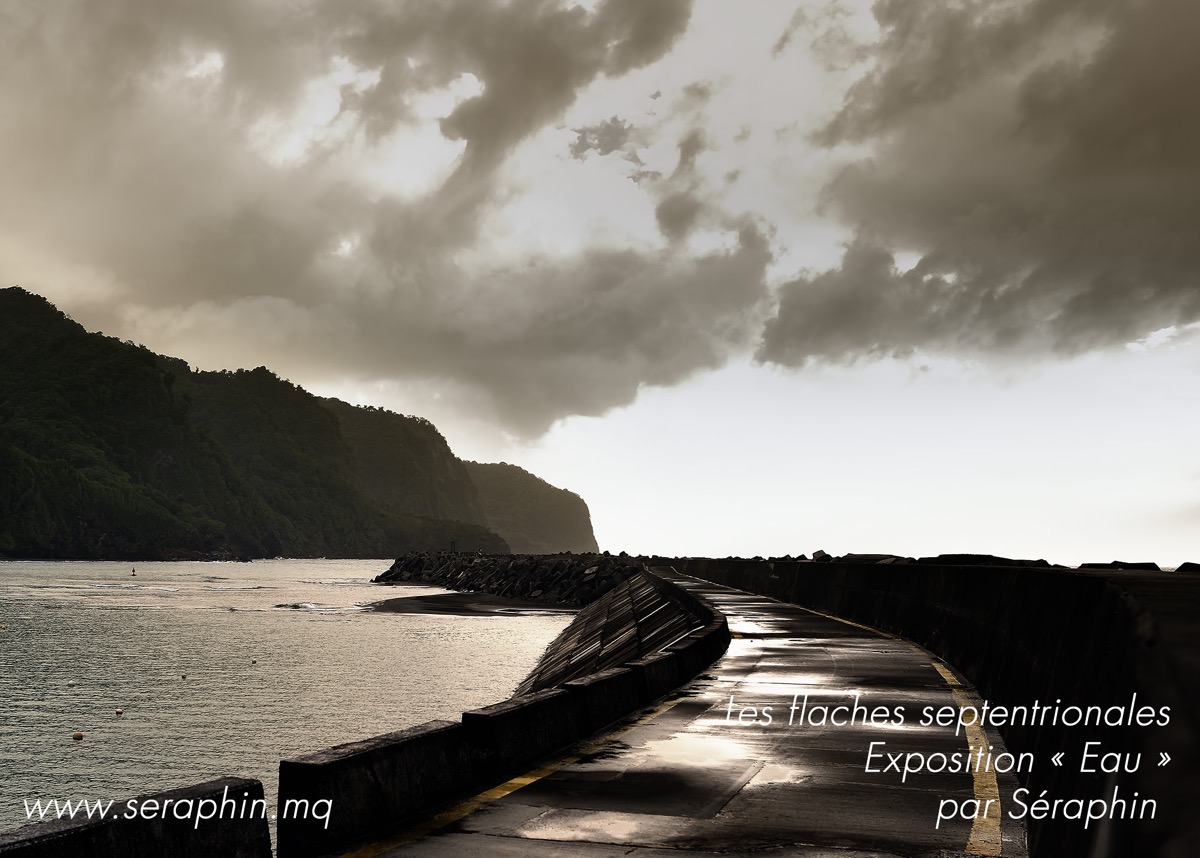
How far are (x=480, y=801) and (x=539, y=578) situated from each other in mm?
78307

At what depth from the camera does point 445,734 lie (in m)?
7.67

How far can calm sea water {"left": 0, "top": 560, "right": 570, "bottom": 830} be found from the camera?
64.2ft

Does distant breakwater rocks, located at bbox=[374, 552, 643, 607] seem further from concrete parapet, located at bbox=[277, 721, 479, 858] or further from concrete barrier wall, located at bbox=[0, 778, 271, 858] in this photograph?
concrete barrier wall, located at bbox=[0, 778, 271, 858]

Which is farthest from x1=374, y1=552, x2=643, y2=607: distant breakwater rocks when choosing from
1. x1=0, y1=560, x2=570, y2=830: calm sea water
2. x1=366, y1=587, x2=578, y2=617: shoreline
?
x1=0, y1=560, x2=570, y2=830: calm sea water

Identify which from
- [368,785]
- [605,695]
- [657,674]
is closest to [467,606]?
[657,674]

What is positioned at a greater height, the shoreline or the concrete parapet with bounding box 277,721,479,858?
the concrete parapet with bounding box 277,721,479,858

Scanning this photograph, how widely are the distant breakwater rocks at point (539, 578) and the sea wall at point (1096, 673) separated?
55.4 meters

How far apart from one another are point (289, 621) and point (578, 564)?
31.0 meters

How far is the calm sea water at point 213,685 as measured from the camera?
19562 mm

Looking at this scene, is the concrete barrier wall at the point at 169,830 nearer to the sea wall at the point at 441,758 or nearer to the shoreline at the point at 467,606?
the sea wall at the point at 441,758

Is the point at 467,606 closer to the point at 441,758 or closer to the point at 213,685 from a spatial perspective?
the point at 213,685

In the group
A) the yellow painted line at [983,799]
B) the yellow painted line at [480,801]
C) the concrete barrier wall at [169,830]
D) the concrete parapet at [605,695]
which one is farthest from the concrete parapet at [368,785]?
the yellow painted line at [983,799]

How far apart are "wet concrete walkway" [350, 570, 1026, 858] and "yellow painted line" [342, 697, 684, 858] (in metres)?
0.02

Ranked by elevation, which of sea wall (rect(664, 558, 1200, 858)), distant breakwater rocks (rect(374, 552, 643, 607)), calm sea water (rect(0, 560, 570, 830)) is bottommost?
calm sea water (rect(0, 560, 570, 830))
